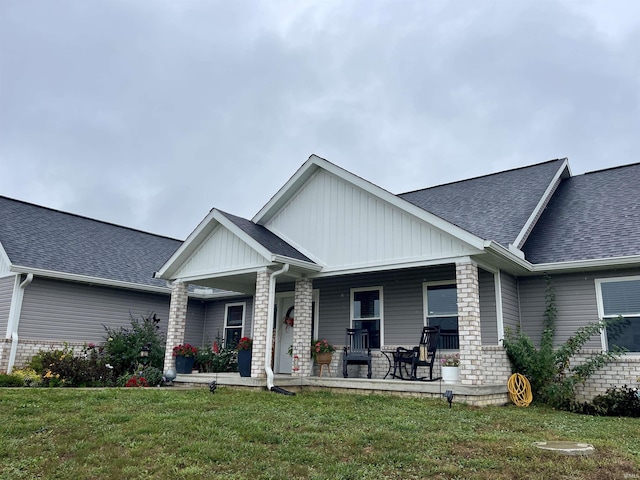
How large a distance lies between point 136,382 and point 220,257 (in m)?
3.34

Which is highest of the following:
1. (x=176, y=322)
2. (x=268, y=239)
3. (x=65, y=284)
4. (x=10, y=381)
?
(x=268, y=239)

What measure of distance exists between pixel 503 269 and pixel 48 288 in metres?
11.6

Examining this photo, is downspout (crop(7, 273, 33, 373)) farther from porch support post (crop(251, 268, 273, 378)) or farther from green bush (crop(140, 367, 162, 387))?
porch support post (crop(251, 268, 273, 378))

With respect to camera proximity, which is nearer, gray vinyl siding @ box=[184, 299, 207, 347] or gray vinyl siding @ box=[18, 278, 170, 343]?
gray vinyl siding @ box=[18, 278, 170, 343]

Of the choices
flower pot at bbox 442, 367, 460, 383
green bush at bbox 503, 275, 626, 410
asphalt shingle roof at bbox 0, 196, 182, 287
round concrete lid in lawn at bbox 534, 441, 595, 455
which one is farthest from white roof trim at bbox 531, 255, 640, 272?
asphalt shingle roof at bbox 0, 196, 182, 287

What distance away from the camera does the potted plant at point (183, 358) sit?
468 inches

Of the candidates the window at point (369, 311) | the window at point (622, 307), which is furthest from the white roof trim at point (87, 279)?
the window at point (622, 307)

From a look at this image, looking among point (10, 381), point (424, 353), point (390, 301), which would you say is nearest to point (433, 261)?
point (424, 353)

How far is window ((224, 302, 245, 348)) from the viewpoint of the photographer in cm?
1558

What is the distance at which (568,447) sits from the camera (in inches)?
193

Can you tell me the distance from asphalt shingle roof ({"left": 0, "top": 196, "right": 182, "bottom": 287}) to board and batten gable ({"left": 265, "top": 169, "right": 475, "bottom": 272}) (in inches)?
223

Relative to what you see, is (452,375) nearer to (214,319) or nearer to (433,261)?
(433,261)

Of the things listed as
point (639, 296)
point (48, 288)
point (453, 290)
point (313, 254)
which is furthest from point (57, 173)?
Result: point (639, 296)

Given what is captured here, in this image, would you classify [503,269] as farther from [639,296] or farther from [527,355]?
[639,296]
